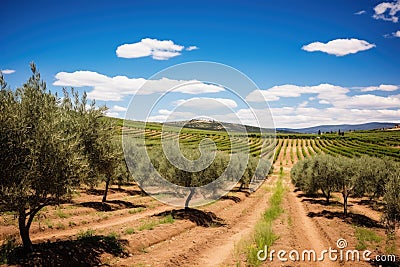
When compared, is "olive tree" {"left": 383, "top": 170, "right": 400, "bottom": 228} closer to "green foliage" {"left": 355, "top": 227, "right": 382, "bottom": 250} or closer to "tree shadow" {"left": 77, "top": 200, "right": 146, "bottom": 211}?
"green foliage" {"left": 355, "top": 227, "right": 382, "bottom": 250}

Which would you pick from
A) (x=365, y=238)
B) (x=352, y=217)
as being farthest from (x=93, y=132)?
(x=352, y=217)

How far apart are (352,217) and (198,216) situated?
18705 mm

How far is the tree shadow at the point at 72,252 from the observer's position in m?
14.1

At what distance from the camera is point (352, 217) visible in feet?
109

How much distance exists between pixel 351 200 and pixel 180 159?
111 ft

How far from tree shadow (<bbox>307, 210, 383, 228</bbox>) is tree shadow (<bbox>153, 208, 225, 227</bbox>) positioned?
1325 centimetres

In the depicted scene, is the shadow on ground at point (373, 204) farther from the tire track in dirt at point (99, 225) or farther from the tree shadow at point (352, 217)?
the tire track in dirt at point (99, 225)

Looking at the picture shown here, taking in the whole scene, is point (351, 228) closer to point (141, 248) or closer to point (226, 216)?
point (226, 216)

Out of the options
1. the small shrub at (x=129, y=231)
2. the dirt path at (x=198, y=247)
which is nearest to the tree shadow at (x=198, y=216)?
the dirt path at (x=198, y=247)

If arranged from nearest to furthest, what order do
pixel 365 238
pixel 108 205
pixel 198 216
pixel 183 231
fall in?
pixel 365 238, pixel 183 231, pixel 198 216, pixel 108 205

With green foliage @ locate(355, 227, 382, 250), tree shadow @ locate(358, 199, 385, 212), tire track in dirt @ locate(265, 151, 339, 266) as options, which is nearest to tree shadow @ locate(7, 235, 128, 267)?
tire track in dirt @ locate(265, 151, 339, 266)

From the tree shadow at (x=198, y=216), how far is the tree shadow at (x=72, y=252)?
1017 centimetres

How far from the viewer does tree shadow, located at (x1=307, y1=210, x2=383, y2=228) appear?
99.2ft

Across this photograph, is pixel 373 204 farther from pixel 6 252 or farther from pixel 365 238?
pixel 6 252
